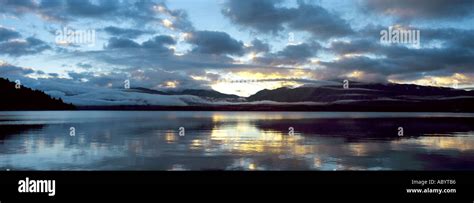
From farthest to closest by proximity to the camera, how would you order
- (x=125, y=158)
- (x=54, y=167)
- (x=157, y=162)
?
(x=125, y=158) → (x=157, y=162) → (x=54, y=167)

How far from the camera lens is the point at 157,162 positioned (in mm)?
17688

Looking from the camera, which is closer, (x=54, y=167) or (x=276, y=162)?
(x=54, y=167)

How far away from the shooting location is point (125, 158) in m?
19.0
